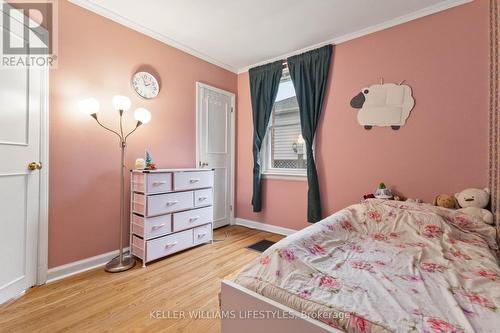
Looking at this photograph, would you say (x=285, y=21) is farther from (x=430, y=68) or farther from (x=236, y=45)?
(x=430, y=68)

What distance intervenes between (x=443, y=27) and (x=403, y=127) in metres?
0.96

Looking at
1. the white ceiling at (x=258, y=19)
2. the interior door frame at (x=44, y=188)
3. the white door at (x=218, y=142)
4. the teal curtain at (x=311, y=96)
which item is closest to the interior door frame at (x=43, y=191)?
the interior door frame at (x=44, y=188)

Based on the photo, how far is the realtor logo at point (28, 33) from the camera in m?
1.64

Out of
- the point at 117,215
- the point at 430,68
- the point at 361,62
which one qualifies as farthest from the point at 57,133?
the point at 430,68

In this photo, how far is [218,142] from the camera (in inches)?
137

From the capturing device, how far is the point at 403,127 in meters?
2.37

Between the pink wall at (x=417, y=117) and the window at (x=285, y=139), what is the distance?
33 cm

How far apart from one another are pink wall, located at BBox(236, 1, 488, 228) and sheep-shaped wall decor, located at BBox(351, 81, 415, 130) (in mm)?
67

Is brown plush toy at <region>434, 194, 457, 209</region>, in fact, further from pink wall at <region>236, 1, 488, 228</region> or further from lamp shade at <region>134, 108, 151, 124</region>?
lamp shade at <region>134, 108, 151, 124</region>

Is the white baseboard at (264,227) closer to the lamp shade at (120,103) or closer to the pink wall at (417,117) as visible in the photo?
the pink wall at (417,117)

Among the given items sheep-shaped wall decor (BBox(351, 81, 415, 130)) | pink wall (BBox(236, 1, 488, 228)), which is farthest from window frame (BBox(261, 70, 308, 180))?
sheep-shaped wall decor (BBox(351, 81, 415, 130))

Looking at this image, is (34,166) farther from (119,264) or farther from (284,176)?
(284,176)

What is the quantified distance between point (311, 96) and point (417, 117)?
115cm

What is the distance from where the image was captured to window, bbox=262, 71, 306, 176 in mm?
3229
